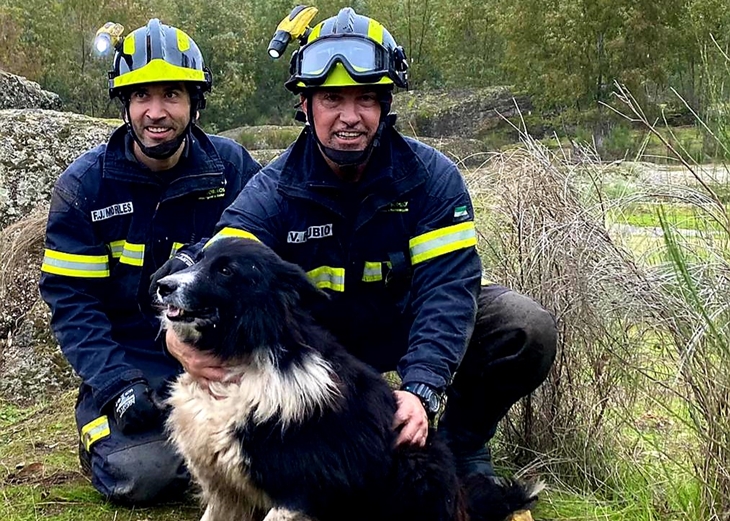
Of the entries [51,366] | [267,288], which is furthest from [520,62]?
[267,288]

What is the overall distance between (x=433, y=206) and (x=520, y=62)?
23.4 meters

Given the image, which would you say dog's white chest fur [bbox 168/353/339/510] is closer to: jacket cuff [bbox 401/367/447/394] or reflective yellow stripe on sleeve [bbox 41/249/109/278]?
jacket cuff [bbox 401/367/447/394]

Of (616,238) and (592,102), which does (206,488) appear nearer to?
(616,238)

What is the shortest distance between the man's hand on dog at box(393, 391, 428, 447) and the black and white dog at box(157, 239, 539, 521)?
33 mm

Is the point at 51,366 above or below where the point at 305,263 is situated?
below

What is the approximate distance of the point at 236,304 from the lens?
303 centimetres

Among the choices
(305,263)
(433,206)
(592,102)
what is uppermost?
(433,206)

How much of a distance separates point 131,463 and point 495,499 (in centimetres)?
177

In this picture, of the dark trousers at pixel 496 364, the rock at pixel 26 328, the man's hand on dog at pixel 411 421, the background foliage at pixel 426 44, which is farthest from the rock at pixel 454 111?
the man's hand on dog at pixel 411 421

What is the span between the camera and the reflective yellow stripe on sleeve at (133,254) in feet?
14.2

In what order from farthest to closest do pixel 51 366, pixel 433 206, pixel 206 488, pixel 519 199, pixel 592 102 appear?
pixel 592 102
pixel 51 366
pixel 519 199
pixel 433 206
pixel 206 488

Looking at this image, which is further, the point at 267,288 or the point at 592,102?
the point at 592,102

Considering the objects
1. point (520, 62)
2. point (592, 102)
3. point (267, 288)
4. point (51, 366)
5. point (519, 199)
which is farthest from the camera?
point (520, 62)

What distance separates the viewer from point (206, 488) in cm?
326
